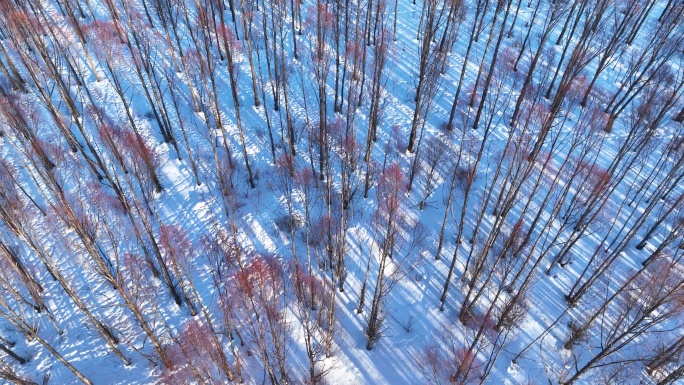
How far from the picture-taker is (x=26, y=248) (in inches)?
835

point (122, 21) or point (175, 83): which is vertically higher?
point (122, 21)

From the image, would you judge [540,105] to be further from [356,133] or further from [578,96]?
[356,133]

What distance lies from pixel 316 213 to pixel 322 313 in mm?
6189

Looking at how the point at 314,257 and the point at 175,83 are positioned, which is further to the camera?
the point at 175,83

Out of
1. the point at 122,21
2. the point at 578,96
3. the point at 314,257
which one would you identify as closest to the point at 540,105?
the point at 578,96

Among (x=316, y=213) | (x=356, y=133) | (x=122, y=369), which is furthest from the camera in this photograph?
(x=356, y=133)

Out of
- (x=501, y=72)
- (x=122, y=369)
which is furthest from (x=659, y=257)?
(x=122, y=369)

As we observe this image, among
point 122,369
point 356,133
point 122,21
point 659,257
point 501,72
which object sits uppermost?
point 122,21

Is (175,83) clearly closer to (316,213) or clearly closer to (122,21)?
(122,21)

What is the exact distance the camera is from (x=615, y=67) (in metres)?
31.9

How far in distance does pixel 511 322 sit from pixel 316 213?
11.9m

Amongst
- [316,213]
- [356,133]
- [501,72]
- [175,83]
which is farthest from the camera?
[501,72]

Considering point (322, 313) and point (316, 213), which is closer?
point (322, 313)

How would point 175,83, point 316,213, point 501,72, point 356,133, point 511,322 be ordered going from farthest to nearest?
point 501,72, point 175,83, point 356,133, point 316,213, point 511,322
